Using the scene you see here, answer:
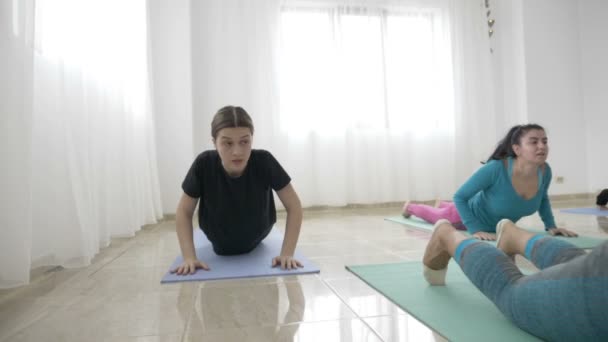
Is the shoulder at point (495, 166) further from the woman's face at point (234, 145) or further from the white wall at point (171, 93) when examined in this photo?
the white wall at point (171, 93)

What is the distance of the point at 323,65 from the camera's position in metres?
4.12

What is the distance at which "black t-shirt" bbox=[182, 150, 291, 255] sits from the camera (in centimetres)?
161

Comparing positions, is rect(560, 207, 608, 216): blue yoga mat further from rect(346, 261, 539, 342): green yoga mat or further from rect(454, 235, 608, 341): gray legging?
rect(454, 235, 608, 341): gray legging

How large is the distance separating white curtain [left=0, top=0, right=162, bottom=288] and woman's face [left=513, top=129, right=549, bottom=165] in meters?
2.08

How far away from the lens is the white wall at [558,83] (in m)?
4.46

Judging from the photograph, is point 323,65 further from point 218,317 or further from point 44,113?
point 218,317

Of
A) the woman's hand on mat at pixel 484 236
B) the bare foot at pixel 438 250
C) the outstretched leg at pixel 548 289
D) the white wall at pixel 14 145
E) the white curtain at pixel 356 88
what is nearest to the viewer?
the outstretched leg at pixel 548 289

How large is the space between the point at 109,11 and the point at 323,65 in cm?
224

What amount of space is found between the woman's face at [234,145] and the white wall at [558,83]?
409cm

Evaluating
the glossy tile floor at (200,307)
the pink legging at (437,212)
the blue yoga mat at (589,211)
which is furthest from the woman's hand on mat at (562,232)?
the blue yoga mat at (589,211)

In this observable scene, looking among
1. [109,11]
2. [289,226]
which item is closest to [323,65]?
[109,11]

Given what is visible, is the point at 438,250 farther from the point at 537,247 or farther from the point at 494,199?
the point at 494,199

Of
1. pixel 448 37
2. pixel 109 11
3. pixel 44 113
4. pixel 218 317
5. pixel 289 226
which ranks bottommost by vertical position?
pixel 218 317

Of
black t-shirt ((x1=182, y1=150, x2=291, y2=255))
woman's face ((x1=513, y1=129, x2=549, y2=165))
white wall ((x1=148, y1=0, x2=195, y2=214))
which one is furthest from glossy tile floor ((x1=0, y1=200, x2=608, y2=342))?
white wall ((x1=148, y1=0, x2=195, y2=214))
